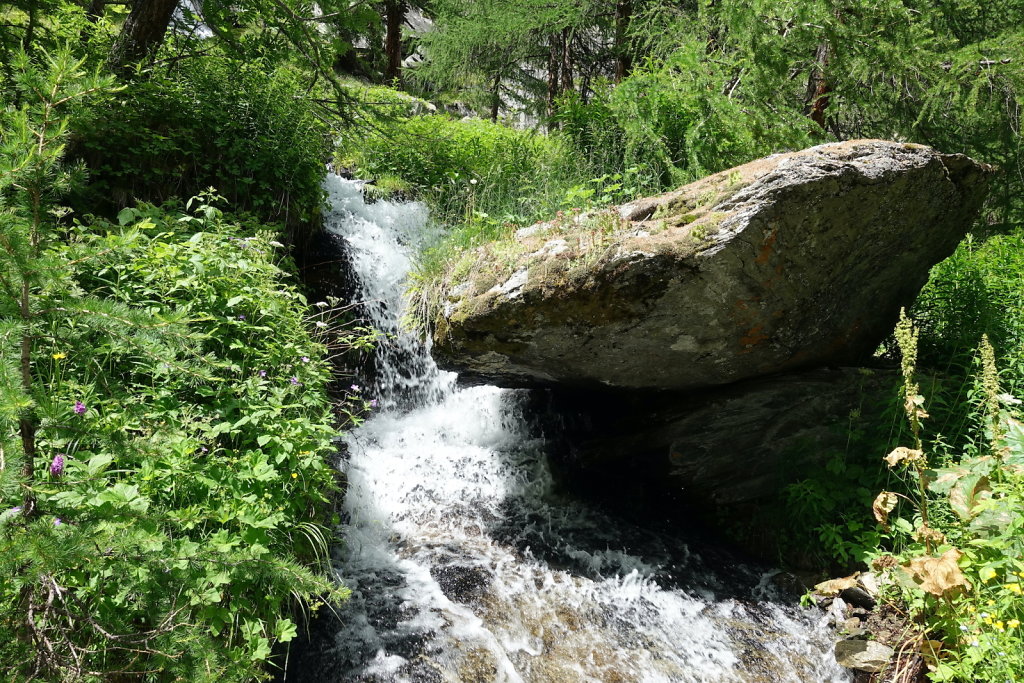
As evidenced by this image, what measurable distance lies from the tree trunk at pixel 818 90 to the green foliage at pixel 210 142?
5642mm

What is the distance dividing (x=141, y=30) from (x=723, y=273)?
5.82 meters

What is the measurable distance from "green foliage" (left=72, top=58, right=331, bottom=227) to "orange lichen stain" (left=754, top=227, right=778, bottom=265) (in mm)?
4639

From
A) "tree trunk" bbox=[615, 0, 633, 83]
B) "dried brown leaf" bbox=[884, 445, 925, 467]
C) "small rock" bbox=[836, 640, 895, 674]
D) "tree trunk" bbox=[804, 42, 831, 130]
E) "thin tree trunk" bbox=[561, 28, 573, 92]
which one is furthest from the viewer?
"thin tree trunk" bbox=[561, 28, 573, 92]

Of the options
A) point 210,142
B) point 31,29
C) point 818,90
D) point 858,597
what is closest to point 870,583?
point 858,597

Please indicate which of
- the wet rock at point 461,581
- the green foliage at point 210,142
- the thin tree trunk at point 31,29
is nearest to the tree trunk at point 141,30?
the green foliage at point 210,142

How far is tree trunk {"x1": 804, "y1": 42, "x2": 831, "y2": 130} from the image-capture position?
6614 millimetres

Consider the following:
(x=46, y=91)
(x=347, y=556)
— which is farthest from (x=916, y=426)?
(x=46, y=91)

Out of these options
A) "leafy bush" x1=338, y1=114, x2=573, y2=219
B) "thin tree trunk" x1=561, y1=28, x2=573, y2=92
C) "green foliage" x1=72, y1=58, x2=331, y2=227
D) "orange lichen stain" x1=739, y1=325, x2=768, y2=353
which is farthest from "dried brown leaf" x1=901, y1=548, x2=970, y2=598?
"thin tree trunk" x1=561, y1=28, x2=573, y2=92

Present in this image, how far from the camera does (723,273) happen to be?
151 inches

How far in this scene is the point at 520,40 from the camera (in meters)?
11.1

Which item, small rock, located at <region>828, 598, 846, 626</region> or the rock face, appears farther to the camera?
the rock face

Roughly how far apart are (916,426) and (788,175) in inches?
67.6

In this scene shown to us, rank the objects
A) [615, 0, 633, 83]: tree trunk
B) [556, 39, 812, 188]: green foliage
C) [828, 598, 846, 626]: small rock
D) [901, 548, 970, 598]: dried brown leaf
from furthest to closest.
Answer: [615, 0, 633, 83]: tree trunk, [556, 39, 812, 188]: green foliage, [828, 598, 846, 626]: small rock, [901, 548, 970, 598]: dried brown leaf

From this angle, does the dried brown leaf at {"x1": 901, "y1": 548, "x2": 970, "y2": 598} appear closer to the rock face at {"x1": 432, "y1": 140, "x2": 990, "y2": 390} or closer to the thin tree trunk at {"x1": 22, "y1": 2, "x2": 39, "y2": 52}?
the rock face at {"x1": 432, "y1": 140, "x2": 990, "y2": 390}
